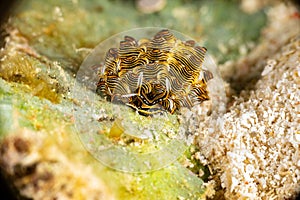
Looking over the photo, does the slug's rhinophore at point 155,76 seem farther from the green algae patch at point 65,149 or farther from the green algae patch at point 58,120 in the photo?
the green algae patch at point 65,149

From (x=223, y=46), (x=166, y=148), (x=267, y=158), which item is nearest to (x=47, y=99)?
(x=166, y=148)

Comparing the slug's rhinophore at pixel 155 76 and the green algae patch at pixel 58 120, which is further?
the slug's rhinophore at pixel 155 76

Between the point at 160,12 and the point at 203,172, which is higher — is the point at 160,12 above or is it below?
above

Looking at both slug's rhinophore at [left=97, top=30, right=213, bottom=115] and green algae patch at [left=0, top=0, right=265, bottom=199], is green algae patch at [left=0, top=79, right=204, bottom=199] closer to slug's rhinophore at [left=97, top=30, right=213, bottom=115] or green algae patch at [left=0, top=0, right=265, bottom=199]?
green algae patch at [left=0, top=0, right=265, bottom=199]

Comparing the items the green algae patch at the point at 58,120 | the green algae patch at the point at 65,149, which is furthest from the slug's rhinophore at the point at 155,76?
the green algae patch at the point at 65,149

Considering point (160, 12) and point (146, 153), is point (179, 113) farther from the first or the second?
point (160, 12)

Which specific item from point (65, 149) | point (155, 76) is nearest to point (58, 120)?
point (65, 149)

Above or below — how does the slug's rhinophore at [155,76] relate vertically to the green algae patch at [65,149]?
above

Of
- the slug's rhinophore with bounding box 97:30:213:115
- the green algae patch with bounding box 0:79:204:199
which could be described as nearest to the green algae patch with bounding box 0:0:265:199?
the green algae patch with bounding box 0:79:204:199
